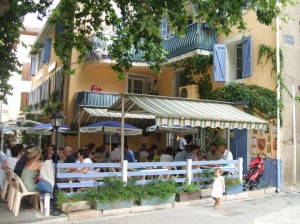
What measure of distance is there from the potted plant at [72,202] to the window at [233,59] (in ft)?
24.3

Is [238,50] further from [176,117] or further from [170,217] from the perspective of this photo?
[170,217]

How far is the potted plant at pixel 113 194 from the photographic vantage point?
30.6 ft

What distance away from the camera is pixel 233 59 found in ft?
50.6

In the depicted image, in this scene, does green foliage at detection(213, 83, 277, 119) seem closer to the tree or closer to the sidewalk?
the tree

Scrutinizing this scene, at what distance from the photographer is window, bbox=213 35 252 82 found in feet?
45.6

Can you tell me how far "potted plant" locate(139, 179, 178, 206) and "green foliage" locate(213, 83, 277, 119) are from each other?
4.75m

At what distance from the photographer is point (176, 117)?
10070 millimetres

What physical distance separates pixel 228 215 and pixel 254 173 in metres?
3.31

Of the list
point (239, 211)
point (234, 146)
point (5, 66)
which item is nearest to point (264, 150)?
point (234, 146)

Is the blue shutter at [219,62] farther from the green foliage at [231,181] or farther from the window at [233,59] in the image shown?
the green foliage at [231,181]

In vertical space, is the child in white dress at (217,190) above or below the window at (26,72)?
below

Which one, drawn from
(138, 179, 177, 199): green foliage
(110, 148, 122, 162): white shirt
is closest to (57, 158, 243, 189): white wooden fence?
(138, 179, 177, 199): green foliage

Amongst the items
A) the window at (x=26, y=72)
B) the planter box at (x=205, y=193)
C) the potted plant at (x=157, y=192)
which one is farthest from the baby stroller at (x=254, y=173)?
Result: the window at (x=26, y=72)

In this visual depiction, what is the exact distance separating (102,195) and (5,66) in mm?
7082
